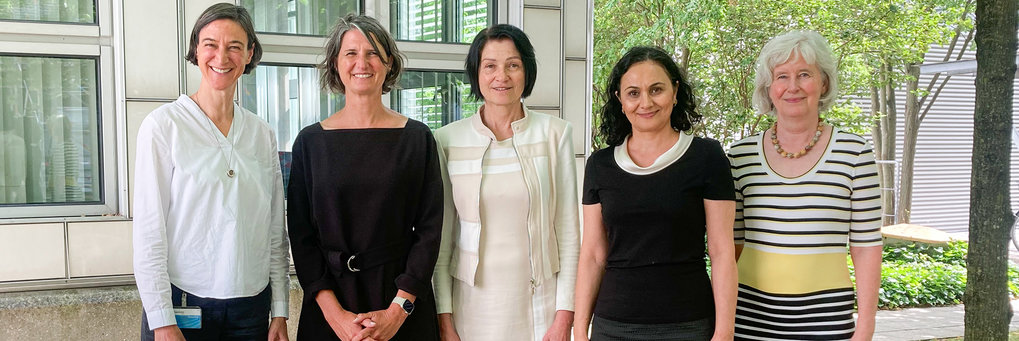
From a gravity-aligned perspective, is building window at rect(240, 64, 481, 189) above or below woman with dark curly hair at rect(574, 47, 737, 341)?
above

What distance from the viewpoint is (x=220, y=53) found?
7.09 ft

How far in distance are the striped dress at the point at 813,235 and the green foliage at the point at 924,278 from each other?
5.06 m

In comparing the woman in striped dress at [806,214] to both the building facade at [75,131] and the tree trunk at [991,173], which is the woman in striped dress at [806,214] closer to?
the tree trunk at [991,173]

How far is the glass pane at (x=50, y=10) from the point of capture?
10.7 feet

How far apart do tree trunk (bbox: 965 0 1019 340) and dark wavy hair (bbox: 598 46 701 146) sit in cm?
222

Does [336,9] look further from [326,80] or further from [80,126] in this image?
[326,80]

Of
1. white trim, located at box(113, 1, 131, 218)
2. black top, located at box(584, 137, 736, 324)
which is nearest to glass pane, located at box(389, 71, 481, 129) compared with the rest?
white trim, located at box(113, 1, 131, 218)

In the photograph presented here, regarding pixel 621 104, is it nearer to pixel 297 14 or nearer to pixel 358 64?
pixel 358 64

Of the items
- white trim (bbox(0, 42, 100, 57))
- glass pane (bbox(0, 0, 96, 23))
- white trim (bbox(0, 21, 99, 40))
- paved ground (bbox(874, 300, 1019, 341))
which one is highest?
glass pane (bbox(0, 0, 96, 23))

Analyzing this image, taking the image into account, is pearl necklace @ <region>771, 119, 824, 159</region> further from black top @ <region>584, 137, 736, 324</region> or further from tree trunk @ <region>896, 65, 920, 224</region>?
tree trunk @ <region>896, 65, 920, 224</region>

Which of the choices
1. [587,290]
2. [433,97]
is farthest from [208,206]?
[433,97]

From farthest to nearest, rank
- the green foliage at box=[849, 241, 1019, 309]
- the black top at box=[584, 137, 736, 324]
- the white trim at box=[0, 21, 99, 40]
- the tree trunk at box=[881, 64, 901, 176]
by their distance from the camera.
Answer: the tree trunk at box=[881, 64, 901, 176] → the green foliage at box=[849, 241, 1019, 309] → the white trim at box=[0, 21, 99, 40] → the black top at box=[584, 137, 736, 324]

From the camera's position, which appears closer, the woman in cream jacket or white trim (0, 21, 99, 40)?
the woman in cream jacket

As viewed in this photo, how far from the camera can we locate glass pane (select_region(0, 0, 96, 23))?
3248 millimetres
